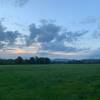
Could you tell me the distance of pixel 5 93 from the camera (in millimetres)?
17703

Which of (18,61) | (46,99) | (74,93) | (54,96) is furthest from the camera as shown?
(18,61)

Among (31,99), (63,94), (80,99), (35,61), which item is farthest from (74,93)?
(35,61)

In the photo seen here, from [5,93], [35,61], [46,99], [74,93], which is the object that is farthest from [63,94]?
[35,61]

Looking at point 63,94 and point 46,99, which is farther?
point 63,94

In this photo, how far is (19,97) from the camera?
16.2m

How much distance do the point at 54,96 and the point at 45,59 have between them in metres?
75.0

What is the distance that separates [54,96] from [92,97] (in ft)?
6.34

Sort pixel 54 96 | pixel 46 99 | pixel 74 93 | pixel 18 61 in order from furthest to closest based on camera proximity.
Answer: pixel 18 61, pixel 74 93, pixel 54 96, pixel 46 99

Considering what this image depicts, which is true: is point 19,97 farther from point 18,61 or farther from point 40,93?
point 18,61

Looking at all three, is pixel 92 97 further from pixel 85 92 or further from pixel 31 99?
pixel 31 99

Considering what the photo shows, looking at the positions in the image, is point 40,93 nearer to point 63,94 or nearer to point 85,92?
point 63,94

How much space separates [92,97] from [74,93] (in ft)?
5.10

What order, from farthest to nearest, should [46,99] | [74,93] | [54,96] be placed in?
[74,93], [54,96], [46,99]

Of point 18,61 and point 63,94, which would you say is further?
point 18,61
